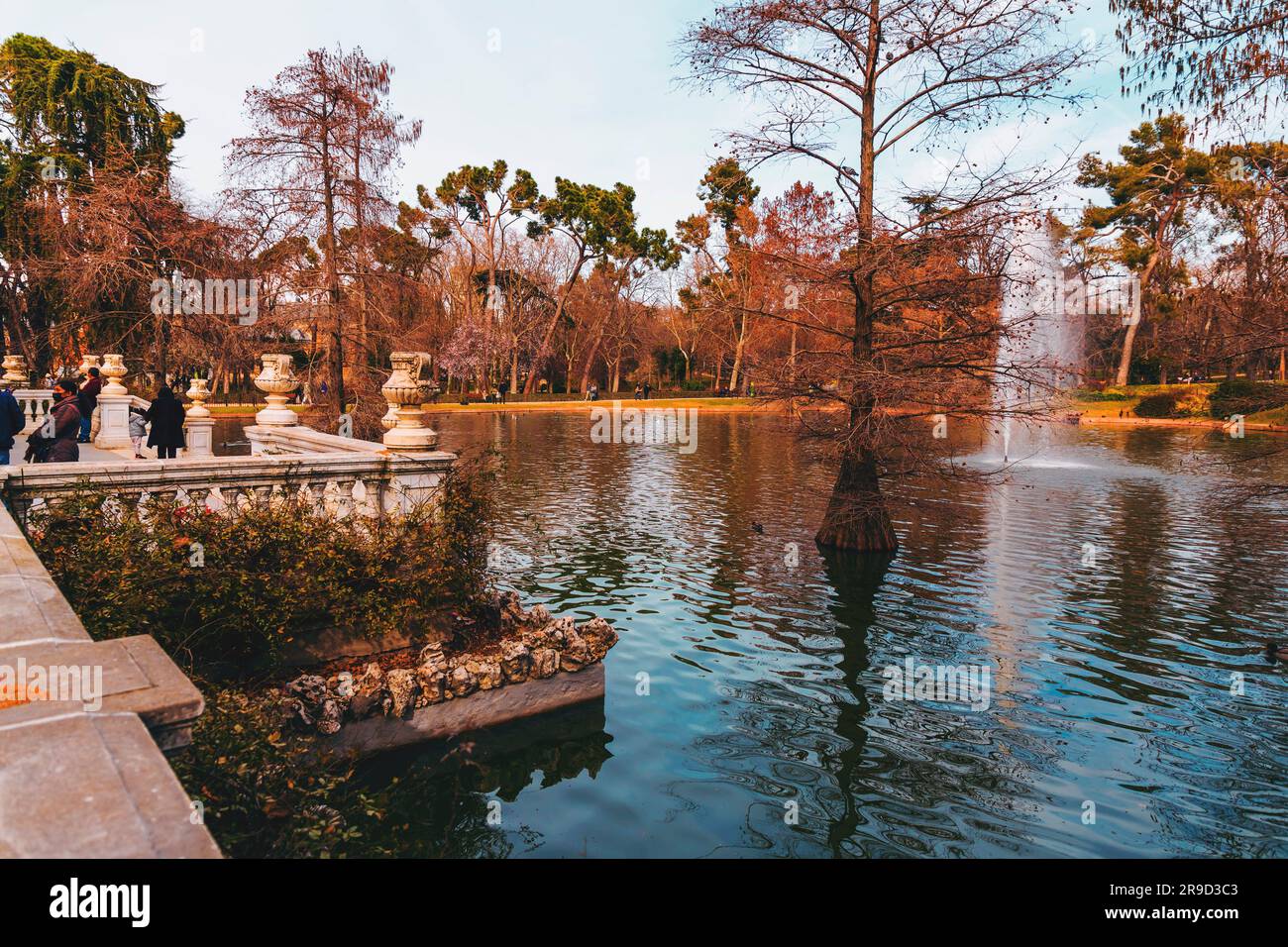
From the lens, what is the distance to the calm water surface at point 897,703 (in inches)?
239

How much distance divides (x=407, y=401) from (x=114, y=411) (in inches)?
596

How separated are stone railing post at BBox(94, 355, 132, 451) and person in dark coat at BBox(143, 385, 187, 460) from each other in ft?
17.8

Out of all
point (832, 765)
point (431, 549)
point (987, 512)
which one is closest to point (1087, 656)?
point (832, 765)

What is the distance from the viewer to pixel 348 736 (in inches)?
260

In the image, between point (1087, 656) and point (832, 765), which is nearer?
point (832, 765)

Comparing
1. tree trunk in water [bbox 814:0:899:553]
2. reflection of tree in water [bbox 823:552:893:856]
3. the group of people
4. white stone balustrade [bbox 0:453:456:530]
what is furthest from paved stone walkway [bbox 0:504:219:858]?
tree trunk in water [bbox 814:0:899:553]

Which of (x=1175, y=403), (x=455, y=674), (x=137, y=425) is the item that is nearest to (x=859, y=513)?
(x=455, y=674)

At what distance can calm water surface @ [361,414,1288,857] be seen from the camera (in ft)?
19.9

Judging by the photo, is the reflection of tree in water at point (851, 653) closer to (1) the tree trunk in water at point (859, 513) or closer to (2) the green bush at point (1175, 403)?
(1) the tree trunk in water at point (859, 513)

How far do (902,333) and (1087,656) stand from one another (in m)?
7.59

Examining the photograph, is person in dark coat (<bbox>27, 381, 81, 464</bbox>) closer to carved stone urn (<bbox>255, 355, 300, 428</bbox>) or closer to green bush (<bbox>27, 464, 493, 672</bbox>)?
carved stone urn (<bbox>255, 355, 300, 428</bbox>)
